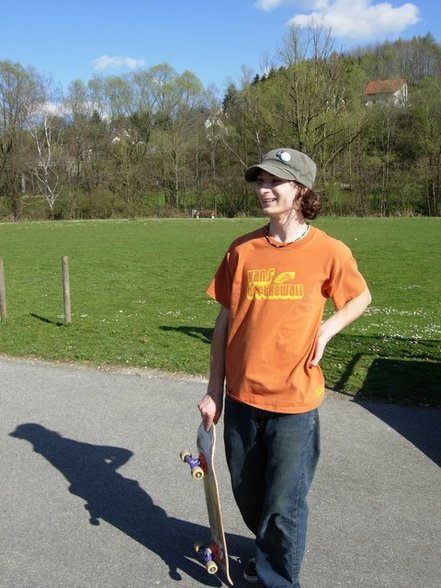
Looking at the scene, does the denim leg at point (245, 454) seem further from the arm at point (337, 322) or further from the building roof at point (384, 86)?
the building roof at point (384, 86)

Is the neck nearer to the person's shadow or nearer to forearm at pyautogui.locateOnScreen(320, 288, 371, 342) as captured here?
forearm at pyautogui.locateOnScreen(320, 288, 371, 342)

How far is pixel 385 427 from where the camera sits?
5.17 m

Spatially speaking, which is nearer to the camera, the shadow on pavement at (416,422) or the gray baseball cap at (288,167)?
the gray baseball cap at (288,167)

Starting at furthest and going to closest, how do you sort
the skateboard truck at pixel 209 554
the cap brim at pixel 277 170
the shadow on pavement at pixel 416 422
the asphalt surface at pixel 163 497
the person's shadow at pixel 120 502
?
the shadow on pavement at pixel 416 422, the person's shadow at pixel 120 502, the asphalt surface at pixel 163 497, the skateboard truck at pixel 209 554, the cap brim at pixel 277 170

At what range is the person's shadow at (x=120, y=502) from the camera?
11.2 ft

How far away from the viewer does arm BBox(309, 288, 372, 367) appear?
2652 mm

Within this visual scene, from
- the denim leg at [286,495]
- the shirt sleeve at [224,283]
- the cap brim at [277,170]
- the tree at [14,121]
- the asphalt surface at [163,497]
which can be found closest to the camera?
the cap brim at [277,170]

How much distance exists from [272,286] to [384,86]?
64.1 m

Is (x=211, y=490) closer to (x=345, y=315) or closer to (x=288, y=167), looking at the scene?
(x=345, y=315)

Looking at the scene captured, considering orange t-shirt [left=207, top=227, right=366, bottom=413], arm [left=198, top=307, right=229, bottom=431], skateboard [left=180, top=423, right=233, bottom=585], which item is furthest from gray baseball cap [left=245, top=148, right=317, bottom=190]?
skateboard [left=180, top=423, right=233, bottom=585]

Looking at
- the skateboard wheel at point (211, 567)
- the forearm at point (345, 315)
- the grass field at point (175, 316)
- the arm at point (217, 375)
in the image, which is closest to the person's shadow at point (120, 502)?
the skateboard wheel at point (211, 567)

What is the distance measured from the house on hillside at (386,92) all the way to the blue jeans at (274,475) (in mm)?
59116

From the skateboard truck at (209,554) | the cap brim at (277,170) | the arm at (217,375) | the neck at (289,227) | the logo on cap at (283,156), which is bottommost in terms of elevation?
the skateboard truck at (209,554)

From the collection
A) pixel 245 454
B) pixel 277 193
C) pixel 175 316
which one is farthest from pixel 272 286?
pixel 175 316
